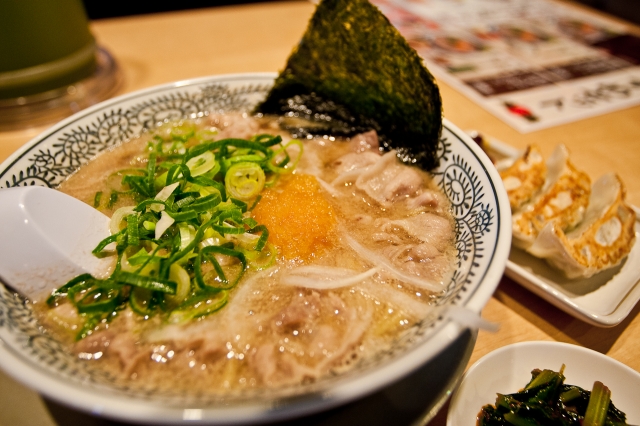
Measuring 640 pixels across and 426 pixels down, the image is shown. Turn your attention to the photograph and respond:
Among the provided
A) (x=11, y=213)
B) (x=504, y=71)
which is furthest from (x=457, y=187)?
(x=504, y=71)

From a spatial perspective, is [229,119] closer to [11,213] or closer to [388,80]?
[388,80]

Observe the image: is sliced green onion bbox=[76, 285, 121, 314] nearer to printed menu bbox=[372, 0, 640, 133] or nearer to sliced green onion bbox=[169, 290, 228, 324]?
sliced green onion bbox=[169, 290, 228, 324]

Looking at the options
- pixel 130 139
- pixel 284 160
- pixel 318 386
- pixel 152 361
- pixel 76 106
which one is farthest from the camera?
pixel 76 106

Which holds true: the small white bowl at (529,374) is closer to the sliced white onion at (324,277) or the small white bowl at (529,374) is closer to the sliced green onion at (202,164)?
the sliced white onion at (324,277)

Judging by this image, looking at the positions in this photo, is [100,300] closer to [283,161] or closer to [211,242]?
[211,242]

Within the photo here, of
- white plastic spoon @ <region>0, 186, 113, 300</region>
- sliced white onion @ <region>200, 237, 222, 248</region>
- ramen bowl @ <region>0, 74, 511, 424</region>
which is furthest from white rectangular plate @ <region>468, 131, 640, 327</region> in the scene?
white plastic spoon @ <region>0, 186, 113, 300</region>
